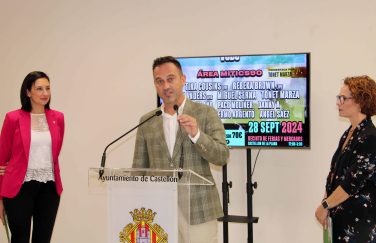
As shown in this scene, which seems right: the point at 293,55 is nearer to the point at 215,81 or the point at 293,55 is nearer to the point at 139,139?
the point at 215,81

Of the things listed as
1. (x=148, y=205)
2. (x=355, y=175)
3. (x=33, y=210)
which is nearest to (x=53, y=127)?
(x=33, y=210)

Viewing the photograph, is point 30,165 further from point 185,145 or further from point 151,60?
point 151,60

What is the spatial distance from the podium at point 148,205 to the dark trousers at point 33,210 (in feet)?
4.26

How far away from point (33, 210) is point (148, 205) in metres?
1.56

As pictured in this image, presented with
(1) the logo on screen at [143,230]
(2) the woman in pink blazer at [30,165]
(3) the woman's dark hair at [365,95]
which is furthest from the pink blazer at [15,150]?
(3) the woman's dark hair at [365,95]

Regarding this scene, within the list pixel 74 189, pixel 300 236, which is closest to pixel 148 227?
pixel 300 236

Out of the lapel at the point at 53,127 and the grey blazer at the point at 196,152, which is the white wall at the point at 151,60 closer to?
the lapel at the point at 53,127

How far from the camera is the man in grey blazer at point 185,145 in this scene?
2365 mm

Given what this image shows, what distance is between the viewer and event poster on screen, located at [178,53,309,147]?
3.64 m

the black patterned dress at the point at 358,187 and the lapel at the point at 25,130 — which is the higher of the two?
the lapel at the point at 25,130

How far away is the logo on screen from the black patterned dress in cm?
114

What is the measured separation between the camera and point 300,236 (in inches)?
159

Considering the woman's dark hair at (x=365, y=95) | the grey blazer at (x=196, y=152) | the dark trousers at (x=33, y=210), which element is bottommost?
the dark trousers at (x=33, y=210)

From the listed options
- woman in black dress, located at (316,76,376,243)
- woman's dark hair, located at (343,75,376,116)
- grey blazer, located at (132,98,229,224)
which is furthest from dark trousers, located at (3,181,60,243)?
woman's dark hair, located at (343,75,376,116)
